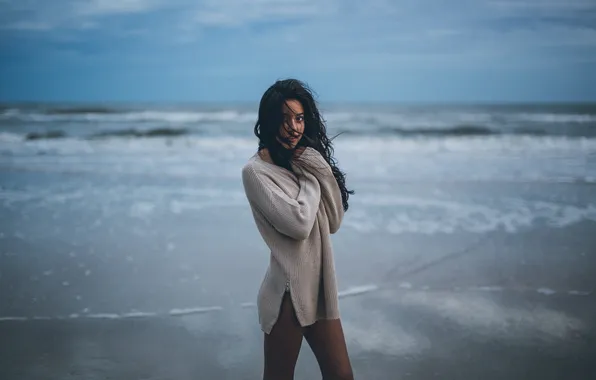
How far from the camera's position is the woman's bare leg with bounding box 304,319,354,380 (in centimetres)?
204

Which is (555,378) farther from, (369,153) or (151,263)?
(369,153)

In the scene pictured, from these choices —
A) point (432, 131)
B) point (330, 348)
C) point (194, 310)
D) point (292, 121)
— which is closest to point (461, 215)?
point (194, 310)

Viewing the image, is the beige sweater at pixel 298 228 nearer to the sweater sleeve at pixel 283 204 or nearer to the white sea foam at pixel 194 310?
the sweater sleeve at pixel 283 204

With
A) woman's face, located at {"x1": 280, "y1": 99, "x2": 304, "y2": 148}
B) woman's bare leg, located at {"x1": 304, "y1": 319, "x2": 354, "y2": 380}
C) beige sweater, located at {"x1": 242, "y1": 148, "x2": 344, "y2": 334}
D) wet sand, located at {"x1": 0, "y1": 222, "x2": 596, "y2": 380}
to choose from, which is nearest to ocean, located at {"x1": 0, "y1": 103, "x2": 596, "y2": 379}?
wet sand, located at {"x1": 0, "y1": 222, "x2": 596, "y2": 380}

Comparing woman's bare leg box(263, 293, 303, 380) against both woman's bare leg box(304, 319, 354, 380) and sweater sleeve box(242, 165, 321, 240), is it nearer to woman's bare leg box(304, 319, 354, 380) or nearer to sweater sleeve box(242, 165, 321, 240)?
woman's bare leg box(304, 319, 354, 380)

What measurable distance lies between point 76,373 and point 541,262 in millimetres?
3749

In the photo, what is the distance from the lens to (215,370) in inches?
130

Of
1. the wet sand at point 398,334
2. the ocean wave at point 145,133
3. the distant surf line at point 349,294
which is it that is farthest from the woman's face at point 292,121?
the ocean wave at point 145,133

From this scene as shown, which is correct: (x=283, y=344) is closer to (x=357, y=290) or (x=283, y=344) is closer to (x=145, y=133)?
(x=357, y=290)

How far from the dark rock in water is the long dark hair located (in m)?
20.6

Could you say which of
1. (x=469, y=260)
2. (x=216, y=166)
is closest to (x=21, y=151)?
(x=216, y=166)

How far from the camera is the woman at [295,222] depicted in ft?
6.15

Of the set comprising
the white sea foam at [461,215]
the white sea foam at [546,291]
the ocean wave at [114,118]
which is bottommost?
the ocean wave at [114,118]

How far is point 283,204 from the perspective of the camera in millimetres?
1835
